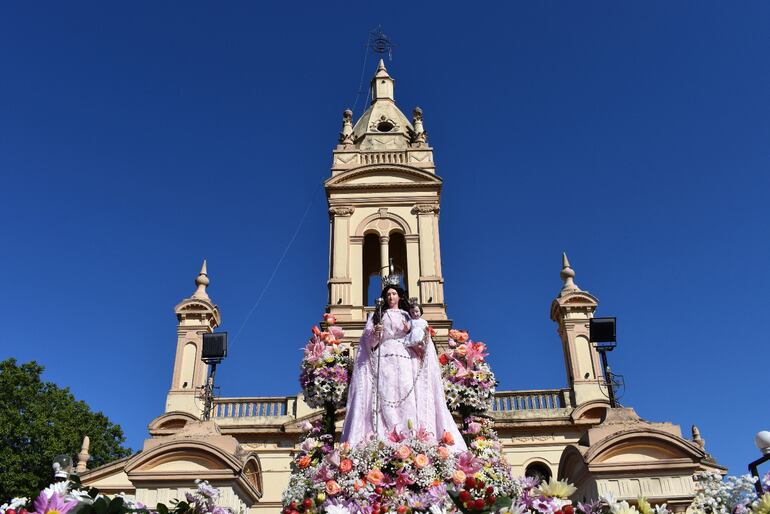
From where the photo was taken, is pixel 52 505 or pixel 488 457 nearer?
pixel 52 505

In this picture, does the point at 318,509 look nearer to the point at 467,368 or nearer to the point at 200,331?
the point at 467,368

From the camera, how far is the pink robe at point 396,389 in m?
7.84

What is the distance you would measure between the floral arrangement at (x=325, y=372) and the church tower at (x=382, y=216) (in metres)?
14.5

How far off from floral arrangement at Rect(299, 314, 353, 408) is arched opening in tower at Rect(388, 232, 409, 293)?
1723 centimetres

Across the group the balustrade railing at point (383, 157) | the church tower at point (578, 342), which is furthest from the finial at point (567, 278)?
the balustrade railing at point (383, 157)

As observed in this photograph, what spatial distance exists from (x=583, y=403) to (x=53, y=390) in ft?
86.3

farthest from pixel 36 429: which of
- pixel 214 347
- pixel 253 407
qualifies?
pixel 214 347

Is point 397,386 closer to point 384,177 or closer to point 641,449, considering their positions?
point 641,449

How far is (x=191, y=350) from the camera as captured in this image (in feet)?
79.9

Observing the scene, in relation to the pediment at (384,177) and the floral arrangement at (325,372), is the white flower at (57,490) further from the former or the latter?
the pediment at (384,177)

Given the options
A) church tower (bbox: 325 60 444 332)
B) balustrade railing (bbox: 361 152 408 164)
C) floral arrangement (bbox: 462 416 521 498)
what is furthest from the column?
floral arrangement (bbox: 462 416 521 498)

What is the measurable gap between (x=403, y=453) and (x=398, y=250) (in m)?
22.0

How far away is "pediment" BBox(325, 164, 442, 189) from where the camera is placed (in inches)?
1082

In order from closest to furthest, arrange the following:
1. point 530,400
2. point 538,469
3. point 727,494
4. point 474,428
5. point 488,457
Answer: point 727,494 < point 488,457 < point 474,428 < point 538,469 < point 530,400
